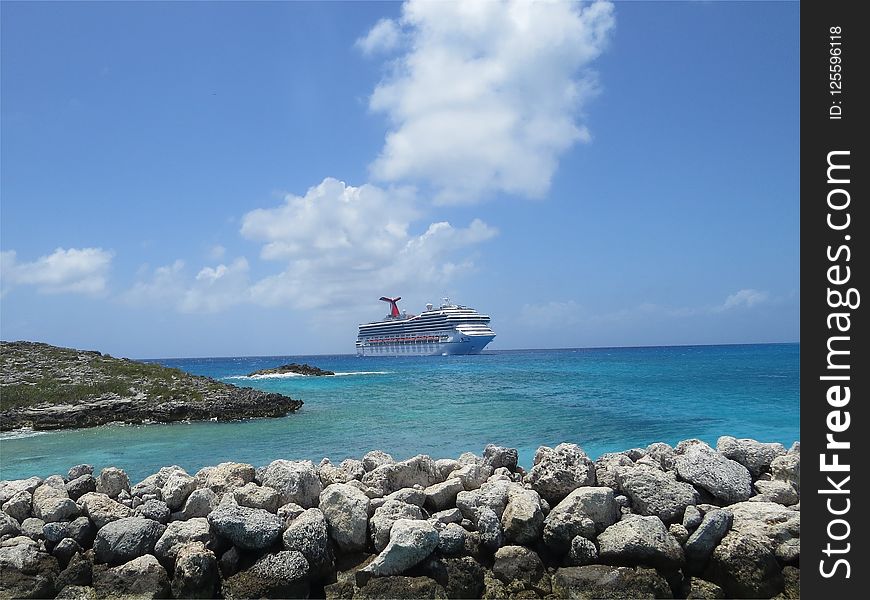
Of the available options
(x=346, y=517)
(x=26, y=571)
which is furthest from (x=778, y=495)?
(x=26, y=571)

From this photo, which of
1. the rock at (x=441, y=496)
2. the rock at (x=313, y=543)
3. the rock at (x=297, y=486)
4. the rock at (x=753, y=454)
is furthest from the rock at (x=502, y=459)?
the rock at (x=313, y=543)

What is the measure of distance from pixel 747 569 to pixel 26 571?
20.8 ft

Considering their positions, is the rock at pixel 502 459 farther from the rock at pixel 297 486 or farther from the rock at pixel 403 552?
the rock at pixel 403 552

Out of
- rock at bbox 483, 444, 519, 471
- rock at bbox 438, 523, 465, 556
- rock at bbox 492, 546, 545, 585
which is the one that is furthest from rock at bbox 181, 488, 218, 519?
rock at bbox 483, 444, 519, 471

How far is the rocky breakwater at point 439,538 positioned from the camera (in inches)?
192

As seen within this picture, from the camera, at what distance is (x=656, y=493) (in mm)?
5551

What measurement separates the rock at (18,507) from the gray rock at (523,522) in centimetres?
522

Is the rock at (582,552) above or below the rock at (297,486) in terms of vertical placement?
below

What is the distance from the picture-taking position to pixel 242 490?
6148 millimetres

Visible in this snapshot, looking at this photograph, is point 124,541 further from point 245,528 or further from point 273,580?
point 273,580

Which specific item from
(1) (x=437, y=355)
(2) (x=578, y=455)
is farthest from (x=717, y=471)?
(1) (x=437, y=355)

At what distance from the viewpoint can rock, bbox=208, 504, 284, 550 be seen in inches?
205
